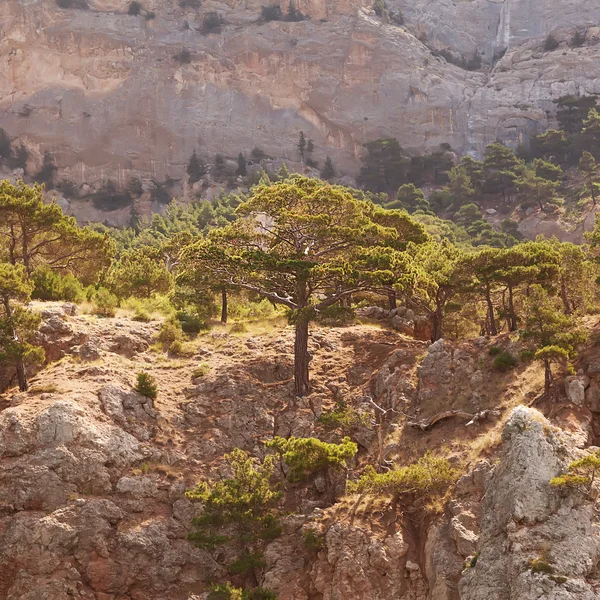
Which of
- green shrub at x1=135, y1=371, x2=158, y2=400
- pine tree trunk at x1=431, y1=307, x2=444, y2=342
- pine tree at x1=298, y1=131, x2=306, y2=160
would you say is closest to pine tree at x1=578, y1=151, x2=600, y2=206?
pine tree at x1=298, y1=131, x2=306, y2=160

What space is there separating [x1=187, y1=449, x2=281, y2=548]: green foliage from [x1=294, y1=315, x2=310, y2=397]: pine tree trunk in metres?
5.84

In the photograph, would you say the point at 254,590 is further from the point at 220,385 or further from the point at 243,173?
the point at 243,173

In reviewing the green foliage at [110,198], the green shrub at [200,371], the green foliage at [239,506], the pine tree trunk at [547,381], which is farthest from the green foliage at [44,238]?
the green foliage at [110,198]

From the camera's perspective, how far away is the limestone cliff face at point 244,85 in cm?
10725

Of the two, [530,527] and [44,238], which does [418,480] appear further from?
[44,238]

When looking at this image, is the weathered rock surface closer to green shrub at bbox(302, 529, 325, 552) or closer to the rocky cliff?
the rocky cliff

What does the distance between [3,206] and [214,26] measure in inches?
3598

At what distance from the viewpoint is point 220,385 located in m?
28.5

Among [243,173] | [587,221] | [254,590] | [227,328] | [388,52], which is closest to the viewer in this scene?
[254,590]

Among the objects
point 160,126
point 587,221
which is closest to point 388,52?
point 160,126

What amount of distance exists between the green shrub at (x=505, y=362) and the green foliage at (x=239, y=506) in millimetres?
8705

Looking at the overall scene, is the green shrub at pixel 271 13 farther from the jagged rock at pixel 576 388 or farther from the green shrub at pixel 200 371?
the jagged rock at pixel 576 388

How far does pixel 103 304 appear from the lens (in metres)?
33.2

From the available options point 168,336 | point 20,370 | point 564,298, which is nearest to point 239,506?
point 20,370
